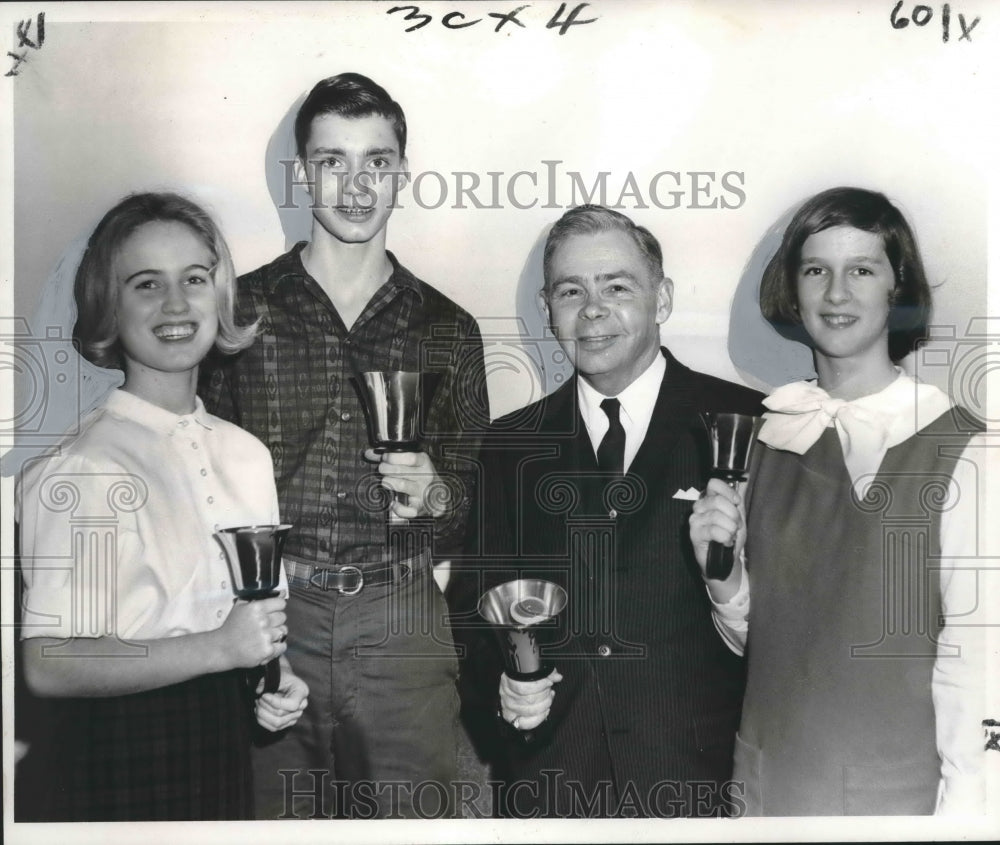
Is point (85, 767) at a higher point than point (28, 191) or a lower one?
lower

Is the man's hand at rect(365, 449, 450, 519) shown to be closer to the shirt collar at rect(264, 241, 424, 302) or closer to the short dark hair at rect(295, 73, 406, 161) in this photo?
the shirt collar at rect(264, 241, 424, 302)

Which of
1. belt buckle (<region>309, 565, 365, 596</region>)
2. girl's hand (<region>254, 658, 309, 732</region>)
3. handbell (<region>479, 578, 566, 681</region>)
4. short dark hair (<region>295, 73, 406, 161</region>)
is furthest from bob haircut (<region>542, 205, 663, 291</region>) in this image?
girl's hand (<region>254, 658, 309, 732</region>)

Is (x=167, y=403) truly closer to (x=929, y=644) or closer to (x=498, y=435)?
(x=498, y=435)

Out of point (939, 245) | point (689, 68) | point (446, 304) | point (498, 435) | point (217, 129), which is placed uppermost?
point (689, 68)

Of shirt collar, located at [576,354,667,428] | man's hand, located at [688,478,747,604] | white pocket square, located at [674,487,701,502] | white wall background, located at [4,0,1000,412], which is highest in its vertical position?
white wall background, located at [4,0,1000,412]

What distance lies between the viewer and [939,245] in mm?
2568

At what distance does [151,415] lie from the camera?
2.48 metres

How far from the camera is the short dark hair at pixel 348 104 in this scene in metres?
2.51

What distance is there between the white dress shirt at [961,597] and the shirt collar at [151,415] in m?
1.47

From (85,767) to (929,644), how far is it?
2.26m

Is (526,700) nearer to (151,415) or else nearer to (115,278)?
(151,415)

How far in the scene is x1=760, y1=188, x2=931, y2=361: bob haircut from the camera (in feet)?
8.28

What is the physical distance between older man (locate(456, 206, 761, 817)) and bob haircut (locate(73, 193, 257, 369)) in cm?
76

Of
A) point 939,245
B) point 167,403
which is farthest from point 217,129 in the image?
point 939,245
